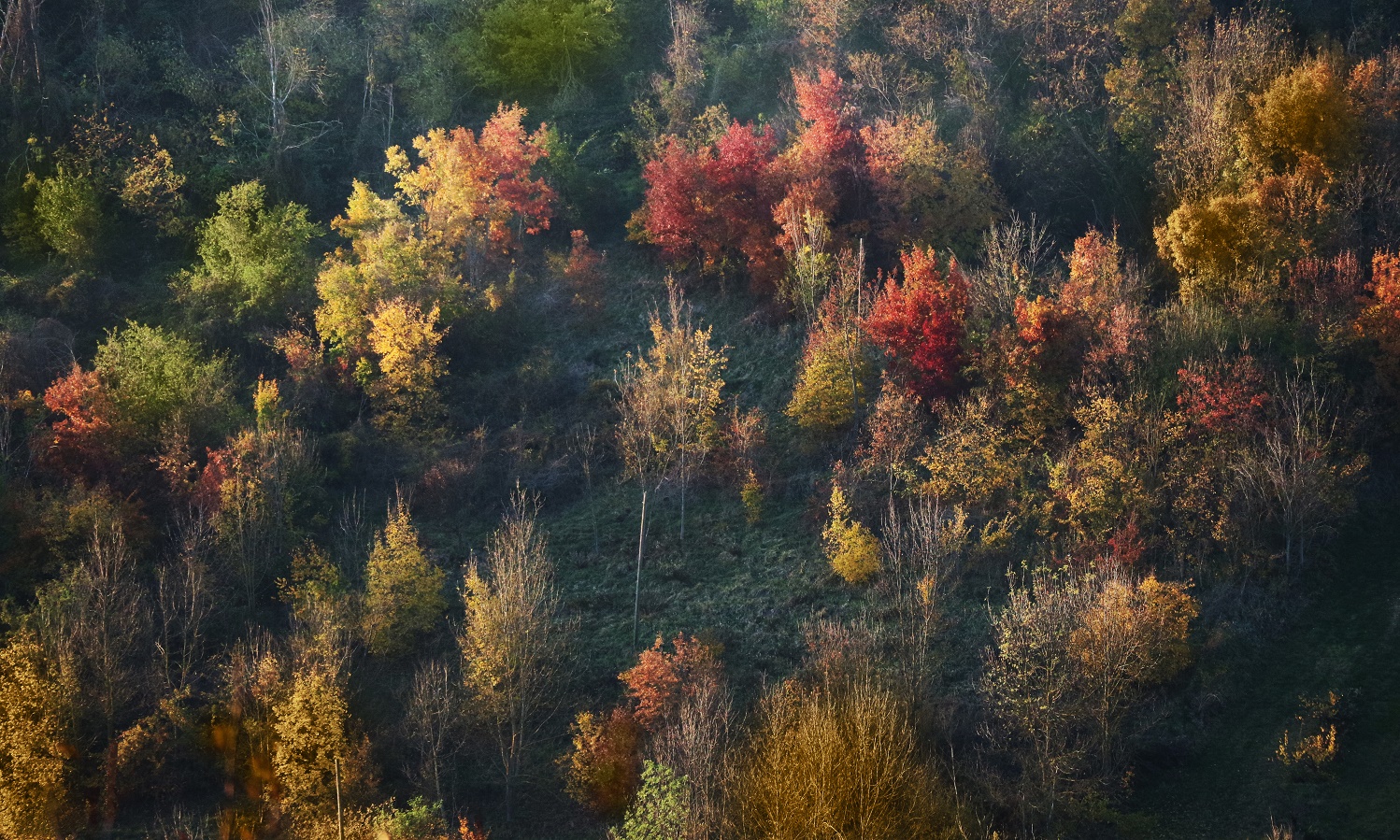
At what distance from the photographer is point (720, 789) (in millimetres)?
35531

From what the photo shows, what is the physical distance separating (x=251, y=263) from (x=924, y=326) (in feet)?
99.4

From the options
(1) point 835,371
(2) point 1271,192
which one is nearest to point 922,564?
(1) point 835,371

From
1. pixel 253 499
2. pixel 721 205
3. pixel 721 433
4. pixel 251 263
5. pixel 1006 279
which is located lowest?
pixel 253 499

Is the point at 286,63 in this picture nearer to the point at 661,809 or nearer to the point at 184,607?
the point at 184,607

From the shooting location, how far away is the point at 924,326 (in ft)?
165

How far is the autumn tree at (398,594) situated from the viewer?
44.2 m

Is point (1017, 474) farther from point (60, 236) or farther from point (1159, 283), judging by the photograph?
point (60, 236)

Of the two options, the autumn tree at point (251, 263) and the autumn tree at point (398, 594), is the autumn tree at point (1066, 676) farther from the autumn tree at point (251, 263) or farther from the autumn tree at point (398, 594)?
the autumn tree at point (251, 263)

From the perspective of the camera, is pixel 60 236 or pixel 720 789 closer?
pixel 720 789

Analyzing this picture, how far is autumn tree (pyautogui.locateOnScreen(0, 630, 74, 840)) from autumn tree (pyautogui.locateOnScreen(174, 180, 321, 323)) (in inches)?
851

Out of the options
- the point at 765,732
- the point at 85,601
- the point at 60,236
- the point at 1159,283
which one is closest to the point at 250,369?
the point at 60,236

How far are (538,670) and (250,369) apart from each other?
2364 centimetres

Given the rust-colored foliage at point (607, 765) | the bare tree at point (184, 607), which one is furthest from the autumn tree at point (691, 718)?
the bare tree at point (184, 607)

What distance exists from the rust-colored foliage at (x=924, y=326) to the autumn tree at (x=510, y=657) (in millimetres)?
16690
